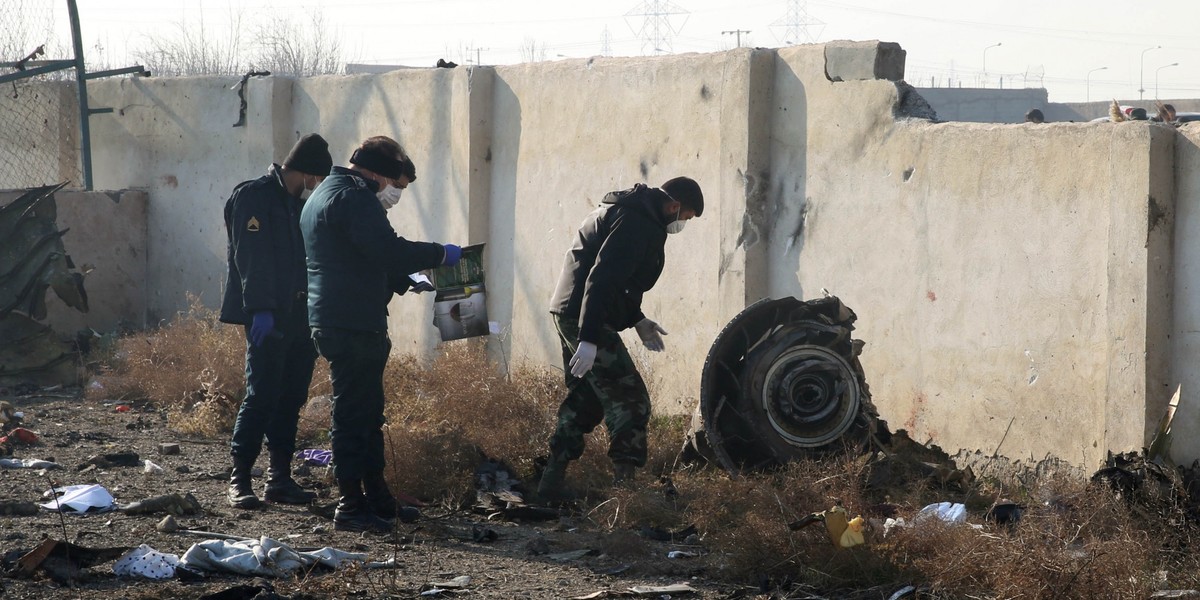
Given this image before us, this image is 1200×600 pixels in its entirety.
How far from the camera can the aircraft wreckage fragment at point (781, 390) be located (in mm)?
6449

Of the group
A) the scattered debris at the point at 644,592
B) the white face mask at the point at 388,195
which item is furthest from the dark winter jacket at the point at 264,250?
the scattered debris at the point at 644,592

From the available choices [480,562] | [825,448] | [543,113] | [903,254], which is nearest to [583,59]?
[543,113]

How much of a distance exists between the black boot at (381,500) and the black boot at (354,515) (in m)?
0.07

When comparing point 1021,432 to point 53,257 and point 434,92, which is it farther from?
point 53,257

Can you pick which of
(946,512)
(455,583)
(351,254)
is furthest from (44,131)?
(946,512)

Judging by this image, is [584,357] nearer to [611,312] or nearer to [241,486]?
[611,312]

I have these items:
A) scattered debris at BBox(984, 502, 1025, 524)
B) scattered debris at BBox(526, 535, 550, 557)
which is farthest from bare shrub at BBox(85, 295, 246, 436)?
scattered debris at BBox(984, 502, 1025, 524)

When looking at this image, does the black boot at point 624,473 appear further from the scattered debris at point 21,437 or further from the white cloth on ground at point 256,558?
the scattered debris at point 21,437

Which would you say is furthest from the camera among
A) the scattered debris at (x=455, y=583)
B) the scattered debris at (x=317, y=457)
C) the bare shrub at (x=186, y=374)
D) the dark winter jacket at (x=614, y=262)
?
the bare shrub at (x=186, y=374)

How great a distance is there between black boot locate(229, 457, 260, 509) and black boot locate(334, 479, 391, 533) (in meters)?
0.68

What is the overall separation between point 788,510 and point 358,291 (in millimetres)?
2046

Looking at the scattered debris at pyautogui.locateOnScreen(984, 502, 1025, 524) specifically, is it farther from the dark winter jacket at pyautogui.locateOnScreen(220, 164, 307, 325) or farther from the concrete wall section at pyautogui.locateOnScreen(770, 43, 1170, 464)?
the dark winter jacket at pyautogui.locateOnScreen(220, 164, 307, 325)

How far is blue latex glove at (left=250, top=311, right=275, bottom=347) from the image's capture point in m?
6.18

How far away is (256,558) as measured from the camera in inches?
201
